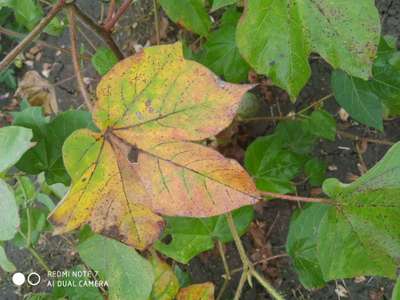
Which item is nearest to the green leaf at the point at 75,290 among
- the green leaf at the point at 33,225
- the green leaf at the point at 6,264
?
the green leaf at the point at 33,225

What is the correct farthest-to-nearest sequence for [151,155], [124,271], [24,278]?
[24,278] → [124,271] → [151,155]

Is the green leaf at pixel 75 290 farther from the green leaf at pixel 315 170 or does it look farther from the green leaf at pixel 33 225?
the green leaf at pixel 315 170

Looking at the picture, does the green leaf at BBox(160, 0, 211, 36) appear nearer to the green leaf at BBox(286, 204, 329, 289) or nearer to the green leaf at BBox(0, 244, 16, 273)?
the green leaf at BBox(286, 204, 329, 289)

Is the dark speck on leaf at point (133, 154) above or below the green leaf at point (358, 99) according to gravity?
above

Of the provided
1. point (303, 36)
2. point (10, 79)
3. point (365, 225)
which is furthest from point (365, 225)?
point (10, 79)

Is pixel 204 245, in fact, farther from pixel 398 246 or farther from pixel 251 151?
pixel 398 246

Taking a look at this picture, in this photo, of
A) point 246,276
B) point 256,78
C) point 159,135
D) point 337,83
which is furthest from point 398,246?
point 256,78

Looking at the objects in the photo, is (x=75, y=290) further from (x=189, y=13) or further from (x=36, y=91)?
(x=189, y=13)
